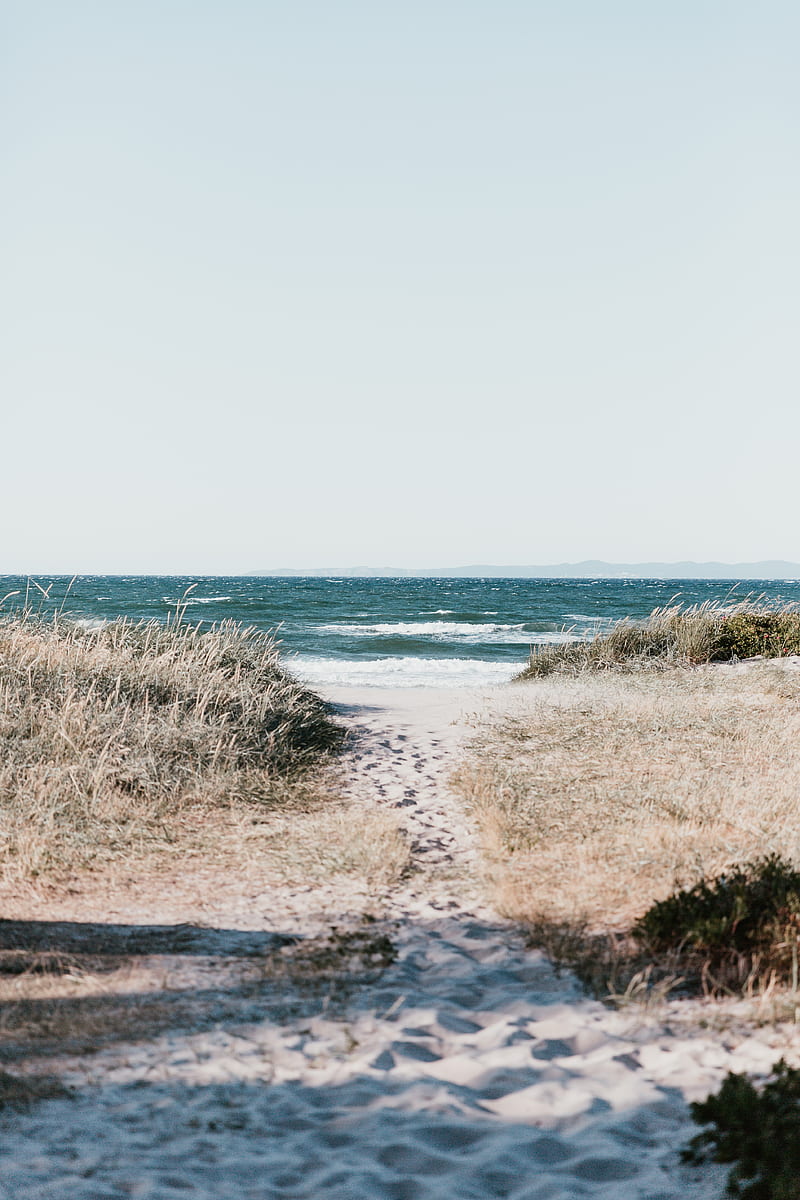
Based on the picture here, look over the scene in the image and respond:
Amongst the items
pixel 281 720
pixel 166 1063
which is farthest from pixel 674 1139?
pixel 281 720

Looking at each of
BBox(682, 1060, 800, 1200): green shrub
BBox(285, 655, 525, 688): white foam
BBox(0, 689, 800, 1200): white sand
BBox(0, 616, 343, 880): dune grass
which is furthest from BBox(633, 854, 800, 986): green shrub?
BBox(285, 655, 525, 688): white foam

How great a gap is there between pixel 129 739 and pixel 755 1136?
21.9 ft

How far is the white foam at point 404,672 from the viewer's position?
1928 cm

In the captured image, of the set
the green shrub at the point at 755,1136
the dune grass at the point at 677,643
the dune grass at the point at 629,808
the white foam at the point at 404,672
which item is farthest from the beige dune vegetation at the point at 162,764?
the white foam at the point at 404,672

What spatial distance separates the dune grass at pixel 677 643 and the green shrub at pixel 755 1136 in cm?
1365

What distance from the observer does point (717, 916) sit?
14.9 ft

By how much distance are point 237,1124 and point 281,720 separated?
6776 mm

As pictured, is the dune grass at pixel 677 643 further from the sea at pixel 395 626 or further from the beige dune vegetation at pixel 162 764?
the beige dune vegetation at pixel 162 764

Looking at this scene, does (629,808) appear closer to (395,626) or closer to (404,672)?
(404,672)

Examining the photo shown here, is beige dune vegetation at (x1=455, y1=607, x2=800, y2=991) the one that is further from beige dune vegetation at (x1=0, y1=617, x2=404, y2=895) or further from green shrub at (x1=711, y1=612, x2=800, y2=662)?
green shrub at (x1=711, y1=612, x2=800, y2=662)

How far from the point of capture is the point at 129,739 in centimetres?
834

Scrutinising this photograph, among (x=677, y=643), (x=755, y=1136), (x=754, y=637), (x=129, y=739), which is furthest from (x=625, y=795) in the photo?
(x=754, y=637)

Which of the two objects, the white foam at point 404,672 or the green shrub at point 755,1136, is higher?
the green shrub at point 755,1136

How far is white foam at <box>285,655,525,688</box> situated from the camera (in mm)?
19281
